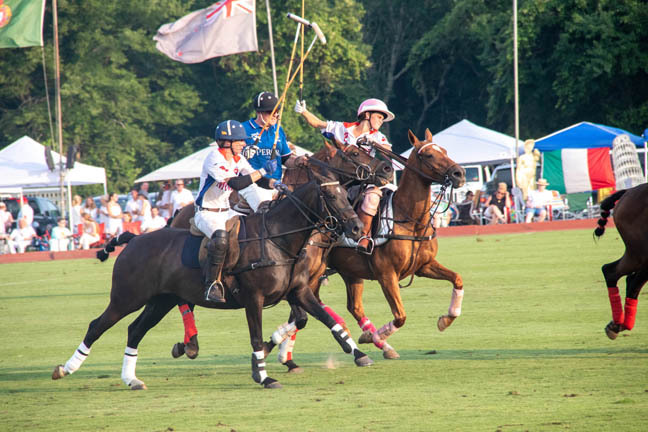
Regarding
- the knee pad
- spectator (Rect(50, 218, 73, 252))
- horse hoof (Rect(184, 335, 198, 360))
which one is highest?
the knee pad

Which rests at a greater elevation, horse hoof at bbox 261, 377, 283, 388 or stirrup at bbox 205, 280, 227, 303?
stirrup at bbox 205, 280, 227, 303

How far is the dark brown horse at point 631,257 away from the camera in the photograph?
8547 mm

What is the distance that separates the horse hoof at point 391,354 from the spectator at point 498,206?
1845 cm

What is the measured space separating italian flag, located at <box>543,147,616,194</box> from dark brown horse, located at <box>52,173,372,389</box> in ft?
65.6

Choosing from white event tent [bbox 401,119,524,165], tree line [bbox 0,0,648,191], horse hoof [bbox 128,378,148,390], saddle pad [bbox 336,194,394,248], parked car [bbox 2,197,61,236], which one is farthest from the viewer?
tree line [bbox 0,0,648,191]

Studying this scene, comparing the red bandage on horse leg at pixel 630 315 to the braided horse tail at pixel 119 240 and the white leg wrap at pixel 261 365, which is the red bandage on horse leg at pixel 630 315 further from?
the braided horse tail at pixel 119 240

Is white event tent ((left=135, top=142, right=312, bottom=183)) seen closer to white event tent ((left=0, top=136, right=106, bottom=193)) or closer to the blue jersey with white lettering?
white event tent ((left=0, top=136, right=106, bottom=193))

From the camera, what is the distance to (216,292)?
7898 millimetres

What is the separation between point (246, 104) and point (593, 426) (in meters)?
39.2

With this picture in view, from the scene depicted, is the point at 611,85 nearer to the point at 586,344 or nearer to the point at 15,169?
the point at 15,169

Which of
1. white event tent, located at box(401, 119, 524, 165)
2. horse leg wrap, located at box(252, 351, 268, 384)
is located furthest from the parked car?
horse leg wrap, located at box(252, 351, 268, 384)

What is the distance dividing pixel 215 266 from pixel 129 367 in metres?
1.18

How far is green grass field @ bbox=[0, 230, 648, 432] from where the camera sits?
6.30 m

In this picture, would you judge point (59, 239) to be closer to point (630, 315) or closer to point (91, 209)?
point (91, 209)
